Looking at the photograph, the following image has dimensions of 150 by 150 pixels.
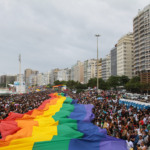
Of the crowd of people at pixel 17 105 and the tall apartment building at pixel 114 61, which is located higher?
the tall apartment building at pixel 114 61

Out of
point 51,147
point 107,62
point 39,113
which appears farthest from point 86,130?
point 107,62

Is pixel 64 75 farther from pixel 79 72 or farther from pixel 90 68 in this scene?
pixel 90 68

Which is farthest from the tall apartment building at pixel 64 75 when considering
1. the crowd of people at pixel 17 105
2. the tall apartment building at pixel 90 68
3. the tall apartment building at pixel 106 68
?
the crowd of people at pixel 17 105

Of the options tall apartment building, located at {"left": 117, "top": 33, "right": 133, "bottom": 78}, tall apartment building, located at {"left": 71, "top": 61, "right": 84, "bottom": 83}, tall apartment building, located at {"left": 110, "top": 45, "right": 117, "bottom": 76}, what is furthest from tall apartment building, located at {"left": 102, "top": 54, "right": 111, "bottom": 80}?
tall apartment building, located at {"left": 71, "top": 61, "right": 84, "bottom": 83}

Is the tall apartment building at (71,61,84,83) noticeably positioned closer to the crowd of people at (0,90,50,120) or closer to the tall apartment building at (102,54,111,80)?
the tall apartment building at (102,54,111,80)

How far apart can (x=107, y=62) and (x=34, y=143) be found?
102 m

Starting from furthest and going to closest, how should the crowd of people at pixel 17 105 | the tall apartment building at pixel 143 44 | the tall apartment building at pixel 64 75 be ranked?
the tall apartment building at pixel 64 75 → the tall apartment building at pixel 143 44 → the crowd of people at pixel 17 105

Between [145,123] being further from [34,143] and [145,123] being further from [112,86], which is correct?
[112,86]

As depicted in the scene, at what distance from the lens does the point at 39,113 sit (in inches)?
492

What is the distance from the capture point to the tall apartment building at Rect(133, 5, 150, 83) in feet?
200

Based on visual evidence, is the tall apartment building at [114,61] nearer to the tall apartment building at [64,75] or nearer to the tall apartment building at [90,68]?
the tall apartment building at [90,68]

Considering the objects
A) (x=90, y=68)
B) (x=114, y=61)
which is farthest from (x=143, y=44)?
(x=90, y=68)

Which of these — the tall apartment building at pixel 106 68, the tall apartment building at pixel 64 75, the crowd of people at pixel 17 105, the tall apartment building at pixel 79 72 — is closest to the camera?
the crowd of people at pixel 17 105

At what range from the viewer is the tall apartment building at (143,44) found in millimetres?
60969
